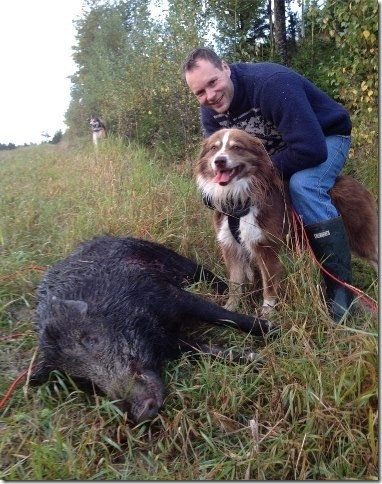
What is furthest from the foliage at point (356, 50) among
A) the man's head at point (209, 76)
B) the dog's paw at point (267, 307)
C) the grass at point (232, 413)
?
the dog's paw at point (267, 307)

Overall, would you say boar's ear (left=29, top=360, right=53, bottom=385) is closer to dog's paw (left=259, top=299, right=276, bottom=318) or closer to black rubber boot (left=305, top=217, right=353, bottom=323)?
dog's paw (left=259, top=299, right=276, bottom=318)

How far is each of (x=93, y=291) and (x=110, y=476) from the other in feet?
3.78

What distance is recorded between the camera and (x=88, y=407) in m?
2.56

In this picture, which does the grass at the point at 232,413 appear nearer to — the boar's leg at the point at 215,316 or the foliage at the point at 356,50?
the boar's leg at the point at 215,316

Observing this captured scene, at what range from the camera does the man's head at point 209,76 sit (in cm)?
337

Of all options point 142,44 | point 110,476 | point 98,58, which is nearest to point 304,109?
point 110,476

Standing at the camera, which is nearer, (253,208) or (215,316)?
(215,316)

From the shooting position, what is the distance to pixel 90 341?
8.74ft

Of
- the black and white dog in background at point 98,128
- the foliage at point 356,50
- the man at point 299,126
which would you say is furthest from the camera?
the black and white dog in background at point 98,128

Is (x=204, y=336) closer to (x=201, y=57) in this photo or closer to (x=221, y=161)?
(x=221, y=161)

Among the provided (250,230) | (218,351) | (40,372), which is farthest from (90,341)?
(250,230)

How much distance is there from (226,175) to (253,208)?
31cm

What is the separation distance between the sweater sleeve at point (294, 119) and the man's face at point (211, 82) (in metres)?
0.27

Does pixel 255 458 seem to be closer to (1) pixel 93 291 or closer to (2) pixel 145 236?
(1) pixel 93 291
